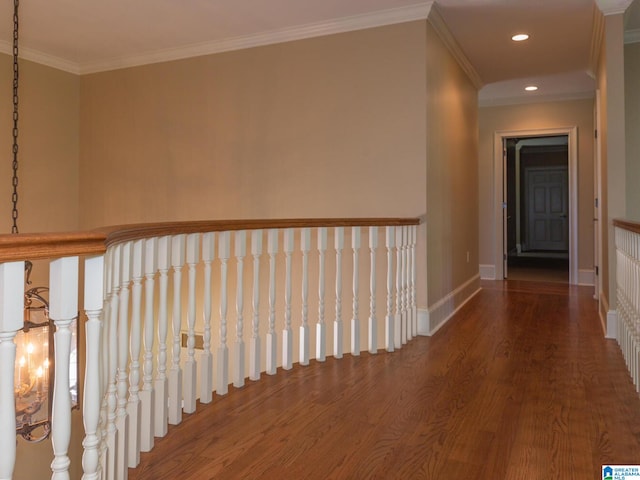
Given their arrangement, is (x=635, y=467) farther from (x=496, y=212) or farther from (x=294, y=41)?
(x=496, y=212)

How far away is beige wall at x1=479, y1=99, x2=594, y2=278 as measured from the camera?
21.3ft

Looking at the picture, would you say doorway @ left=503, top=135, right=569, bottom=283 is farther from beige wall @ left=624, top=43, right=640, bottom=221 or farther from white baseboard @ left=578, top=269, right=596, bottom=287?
beige wall @ left=624, top=43, right=640, bottom=221

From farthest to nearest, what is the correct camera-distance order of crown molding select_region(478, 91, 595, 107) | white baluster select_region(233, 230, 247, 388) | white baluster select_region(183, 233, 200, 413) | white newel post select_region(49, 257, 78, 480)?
crown molding select_region(478, 91, 595, 107) → white baluster select_region(233, 230, 247, 388) → white baluster select_region(183, 233, 200, 413) → white newel post select_region(49, 257, 78, 480)

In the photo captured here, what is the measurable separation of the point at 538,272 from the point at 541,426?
20.6 ft

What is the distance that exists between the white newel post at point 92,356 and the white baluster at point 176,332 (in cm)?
74

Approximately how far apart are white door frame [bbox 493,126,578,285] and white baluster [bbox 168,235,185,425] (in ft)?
18.8

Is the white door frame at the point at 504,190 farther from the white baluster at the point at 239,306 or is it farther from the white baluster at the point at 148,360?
the white baluster at the point at 148,360

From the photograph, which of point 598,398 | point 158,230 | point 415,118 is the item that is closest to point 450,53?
point 415,118

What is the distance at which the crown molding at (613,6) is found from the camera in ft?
11.6

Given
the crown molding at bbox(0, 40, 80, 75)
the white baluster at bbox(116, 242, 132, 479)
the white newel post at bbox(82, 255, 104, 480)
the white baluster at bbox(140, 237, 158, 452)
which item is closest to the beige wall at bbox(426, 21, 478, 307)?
the white baluster at bbox(140, 237, 158, 452)

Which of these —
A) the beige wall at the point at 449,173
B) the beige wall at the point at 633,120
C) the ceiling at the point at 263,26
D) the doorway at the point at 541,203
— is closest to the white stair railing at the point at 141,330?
the beige wall at the point at 449,173

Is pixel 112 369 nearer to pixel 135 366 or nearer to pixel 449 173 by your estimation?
pixel 135 366

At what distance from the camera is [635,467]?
177 cm

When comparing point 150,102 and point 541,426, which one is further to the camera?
point 150,102
